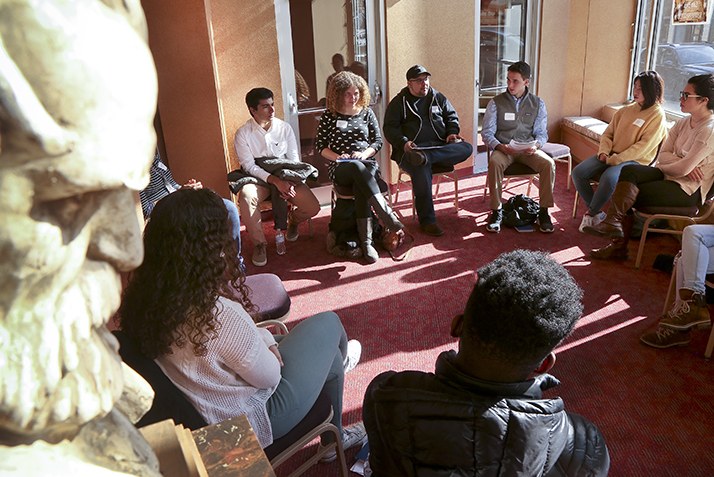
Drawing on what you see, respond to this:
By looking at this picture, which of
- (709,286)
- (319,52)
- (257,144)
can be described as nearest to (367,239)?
(257,144)

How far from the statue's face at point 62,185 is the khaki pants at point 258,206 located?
13.1 feet

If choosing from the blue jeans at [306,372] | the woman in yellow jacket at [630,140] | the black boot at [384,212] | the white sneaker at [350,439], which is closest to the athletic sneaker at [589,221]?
the woman in yellow jacket at [630,140]

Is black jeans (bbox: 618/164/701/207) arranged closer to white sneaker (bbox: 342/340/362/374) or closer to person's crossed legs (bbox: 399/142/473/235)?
person's crossed legs (bbox: 399/142/473/235)

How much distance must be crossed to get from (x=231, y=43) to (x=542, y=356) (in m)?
4.42

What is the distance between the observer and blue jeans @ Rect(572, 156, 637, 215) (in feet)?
14.6

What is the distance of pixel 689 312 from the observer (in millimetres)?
2895

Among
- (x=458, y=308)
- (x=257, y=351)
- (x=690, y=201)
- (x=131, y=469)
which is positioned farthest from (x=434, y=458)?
(x=690, y=201)

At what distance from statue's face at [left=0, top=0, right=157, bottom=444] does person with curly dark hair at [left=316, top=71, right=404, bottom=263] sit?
3.90 meters

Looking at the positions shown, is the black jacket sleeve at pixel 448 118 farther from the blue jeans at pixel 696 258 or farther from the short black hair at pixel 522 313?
the short black hair at pixel 522 313

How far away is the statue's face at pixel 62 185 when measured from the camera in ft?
1.18

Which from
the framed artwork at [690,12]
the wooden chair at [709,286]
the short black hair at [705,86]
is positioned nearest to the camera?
the wooden chair at [709,286]

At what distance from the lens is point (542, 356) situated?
129 cm

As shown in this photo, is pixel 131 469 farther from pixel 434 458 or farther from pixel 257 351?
pixel 257 351

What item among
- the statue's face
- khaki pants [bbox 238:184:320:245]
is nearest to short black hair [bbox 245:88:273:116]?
khaki pants [bbox 238:184:320:245]
